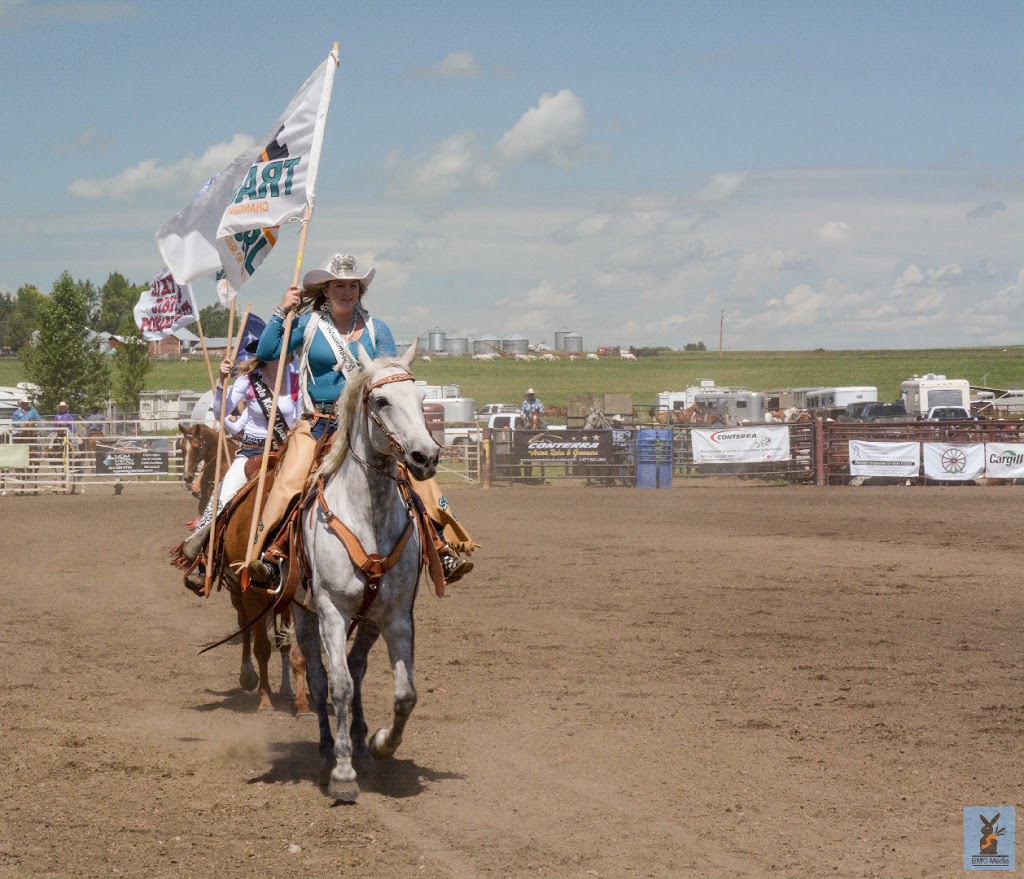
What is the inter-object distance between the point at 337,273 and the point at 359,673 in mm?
2244

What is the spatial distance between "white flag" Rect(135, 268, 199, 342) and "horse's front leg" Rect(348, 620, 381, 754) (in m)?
6.39

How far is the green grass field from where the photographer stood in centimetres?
8256

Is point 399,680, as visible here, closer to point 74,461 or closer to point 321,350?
point 321,350

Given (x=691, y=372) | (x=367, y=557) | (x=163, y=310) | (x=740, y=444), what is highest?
(x=691, y=372)

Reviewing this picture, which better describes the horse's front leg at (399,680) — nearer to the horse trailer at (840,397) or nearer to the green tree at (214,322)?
the horse trailer at (840,397)

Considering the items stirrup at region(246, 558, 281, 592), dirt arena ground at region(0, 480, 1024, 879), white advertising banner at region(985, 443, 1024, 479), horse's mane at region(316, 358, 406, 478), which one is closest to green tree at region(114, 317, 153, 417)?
white advertising banner at region(985, 443, 1024, 479)

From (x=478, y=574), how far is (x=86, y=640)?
5317 millimetres

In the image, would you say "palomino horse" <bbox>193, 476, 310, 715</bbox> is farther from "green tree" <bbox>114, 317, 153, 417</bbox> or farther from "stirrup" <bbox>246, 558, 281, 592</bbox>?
"green tree" <bbox>114, 317, 153, 417</bbox>

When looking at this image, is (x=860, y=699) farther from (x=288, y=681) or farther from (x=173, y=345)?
(x=173, y=345)

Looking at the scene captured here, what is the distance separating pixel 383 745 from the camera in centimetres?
640

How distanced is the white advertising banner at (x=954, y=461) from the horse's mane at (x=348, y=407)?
25.1m

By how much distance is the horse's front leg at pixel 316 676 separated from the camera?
21.4 ft

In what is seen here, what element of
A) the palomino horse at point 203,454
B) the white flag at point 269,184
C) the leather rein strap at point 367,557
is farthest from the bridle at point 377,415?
the palomino horse at point 203,454

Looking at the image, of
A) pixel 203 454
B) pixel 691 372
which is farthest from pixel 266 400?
pixel 691 372
